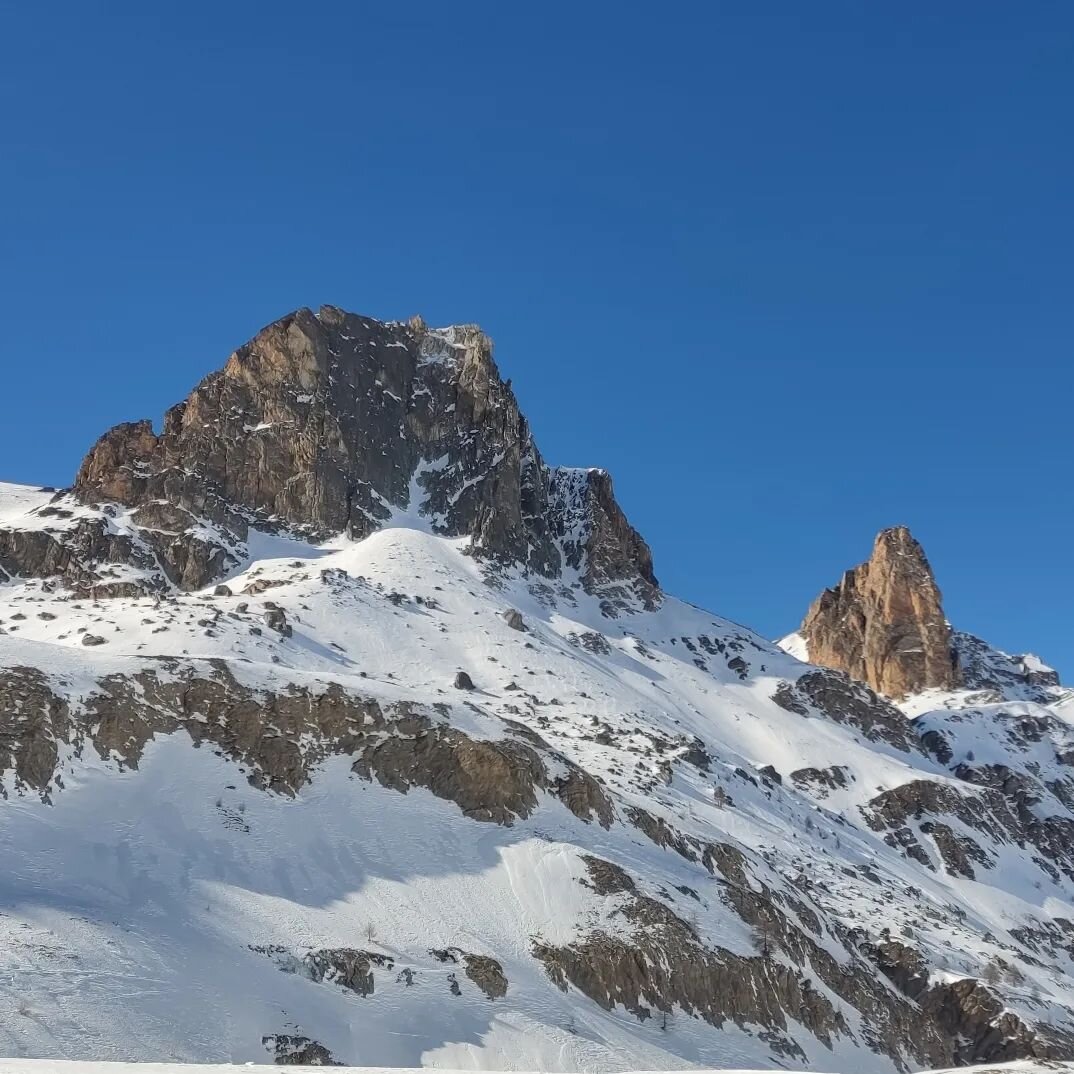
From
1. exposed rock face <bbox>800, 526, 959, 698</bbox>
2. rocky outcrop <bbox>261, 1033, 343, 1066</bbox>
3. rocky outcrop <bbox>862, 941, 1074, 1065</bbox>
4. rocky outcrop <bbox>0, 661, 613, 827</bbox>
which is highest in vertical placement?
exposed rock face <bbox>800, 526, 959, 698</bbox>

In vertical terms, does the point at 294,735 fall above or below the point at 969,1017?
above

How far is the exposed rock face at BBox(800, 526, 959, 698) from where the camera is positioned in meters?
183

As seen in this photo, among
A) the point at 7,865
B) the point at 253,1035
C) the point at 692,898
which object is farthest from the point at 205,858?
the point at 692,898

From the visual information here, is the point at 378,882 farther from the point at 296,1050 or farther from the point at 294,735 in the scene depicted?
the point at 296,1050

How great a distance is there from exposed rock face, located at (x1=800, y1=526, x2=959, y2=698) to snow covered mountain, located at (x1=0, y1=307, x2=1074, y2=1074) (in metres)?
16.6

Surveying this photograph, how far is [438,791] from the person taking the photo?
60.6 metres

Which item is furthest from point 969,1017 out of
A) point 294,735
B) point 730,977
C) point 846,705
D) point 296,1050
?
point 846,705

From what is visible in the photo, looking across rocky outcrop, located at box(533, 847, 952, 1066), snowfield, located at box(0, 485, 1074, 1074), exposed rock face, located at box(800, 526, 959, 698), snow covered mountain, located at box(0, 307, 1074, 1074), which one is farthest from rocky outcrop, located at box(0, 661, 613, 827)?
exposed rock face, located at box(800, 526, 959, 698)

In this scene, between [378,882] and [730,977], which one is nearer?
[378,882]

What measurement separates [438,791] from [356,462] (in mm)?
97232

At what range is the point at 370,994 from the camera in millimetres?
43500

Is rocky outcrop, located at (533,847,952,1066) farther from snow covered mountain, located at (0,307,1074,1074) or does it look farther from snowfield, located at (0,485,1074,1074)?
snowfield, located at (0,485,1074,1074)

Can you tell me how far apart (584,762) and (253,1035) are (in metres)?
46.1

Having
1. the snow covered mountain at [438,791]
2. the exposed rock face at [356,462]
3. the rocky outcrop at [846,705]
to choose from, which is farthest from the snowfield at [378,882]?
the exposed rock face at [356,462]
